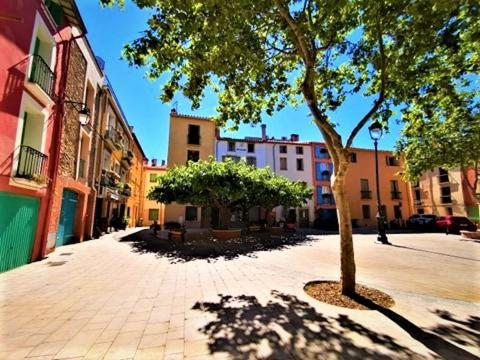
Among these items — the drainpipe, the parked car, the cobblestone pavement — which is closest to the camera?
the cobblestone pavement

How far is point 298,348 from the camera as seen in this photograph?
3.19 metres

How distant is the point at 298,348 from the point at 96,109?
54.4ft

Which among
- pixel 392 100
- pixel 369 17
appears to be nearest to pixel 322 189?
pixel 392 100

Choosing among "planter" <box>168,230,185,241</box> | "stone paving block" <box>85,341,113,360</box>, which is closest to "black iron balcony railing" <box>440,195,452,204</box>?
"planter" <box>168,230,185,241</box>

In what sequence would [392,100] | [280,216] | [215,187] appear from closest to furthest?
1. [392,100]
2. [215,187]
3. [280,216]

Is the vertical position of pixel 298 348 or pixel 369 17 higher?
pixel 369 17

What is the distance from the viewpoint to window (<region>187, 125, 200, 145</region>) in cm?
2806

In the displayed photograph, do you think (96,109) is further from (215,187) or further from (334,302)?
(334,302)

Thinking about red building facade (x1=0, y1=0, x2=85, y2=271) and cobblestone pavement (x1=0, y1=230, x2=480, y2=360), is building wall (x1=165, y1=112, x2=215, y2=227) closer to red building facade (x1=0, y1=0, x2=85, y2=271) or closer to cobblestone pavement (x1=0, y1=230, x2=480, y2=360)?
red building facade (x1=0, y1=0, x2=85, y2=271)

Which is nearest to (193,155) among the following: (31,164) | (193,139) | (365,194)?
(193,139)

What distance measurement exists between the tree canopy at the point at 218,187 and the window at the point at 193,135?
489 inches

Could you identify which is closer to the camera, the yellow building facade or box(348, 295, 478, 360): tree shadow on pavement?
box(348, 295, 478, 360): tree shadow on pavement

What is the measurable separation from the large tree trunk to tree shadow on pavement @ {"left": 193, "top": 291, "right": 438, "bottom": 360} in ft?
3.83

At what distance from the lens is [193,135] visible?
28125mm
